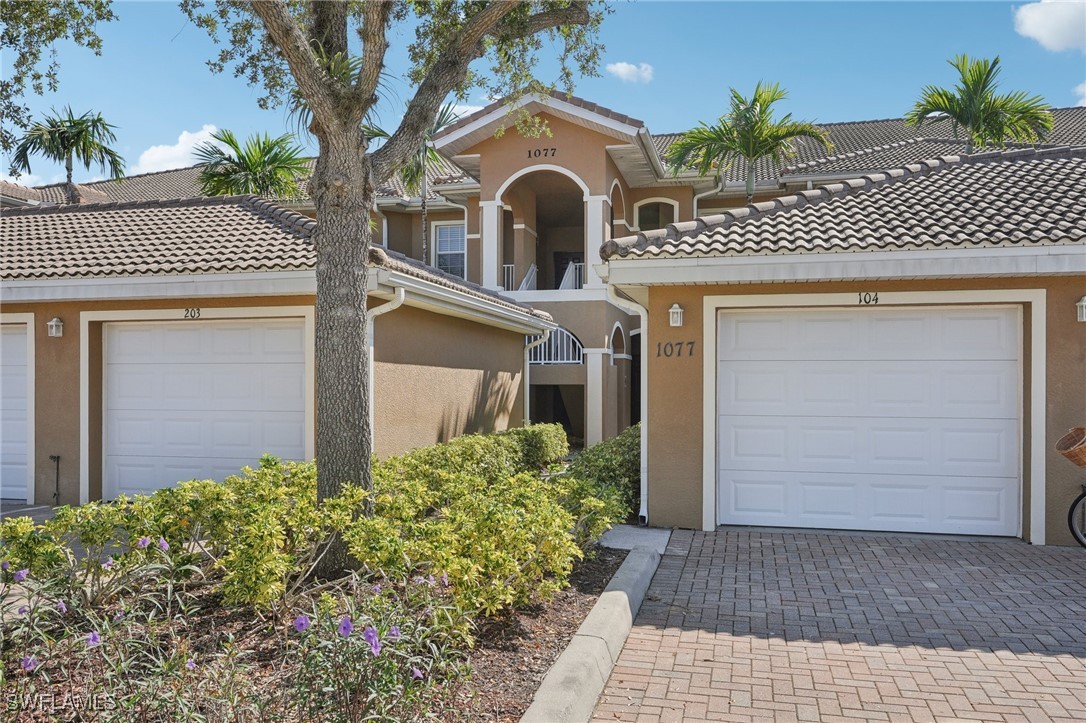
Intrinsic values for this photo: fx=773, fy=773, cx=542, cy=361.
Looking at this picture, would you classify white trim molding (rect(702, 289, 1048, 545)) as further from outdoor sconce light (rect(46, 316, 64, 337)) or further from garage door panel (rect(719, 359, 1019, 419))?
outdoor sconce light (rect(46, 316, 64, 337))

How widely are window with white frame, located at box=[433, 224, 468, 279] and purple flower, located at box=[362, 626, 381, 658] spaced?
19.5 metres

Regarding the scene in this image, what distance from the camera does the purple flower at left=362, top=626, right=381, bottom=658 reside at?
10.5ft

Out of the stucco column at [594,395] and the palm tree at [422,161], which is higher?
the palm tree at [422,161]

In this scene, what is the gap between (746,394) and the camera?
8.84 metres

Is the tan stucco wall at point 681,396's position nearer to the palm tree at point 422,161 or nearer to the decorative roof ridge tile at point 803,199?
the decorative roof ridge tile at point 803,199

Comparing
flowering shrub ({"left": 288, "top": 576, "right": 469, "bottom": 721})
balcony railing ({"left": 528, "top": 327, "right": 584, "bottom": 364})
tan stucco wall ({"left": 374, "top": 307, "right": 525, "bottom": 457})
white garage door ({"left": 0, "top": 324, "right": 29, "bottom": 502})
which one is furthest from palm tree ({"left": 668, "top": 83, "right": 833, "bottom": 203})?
flowering shrub ({"left": 288, "top": 576, "right": 469, "bottom": 721})

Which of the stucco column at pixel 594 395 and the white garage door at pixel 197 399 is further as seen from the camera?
the stucco column at pixel 594 395

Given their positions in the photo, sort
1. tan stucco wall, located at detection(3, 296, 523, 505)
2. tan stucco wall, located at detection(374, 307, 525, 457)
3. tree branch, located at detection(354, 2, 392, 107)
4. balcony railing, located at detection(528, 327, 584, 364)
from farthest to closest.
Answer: balcony railing, located at detection(528, 327, 584, 364) → tan stucco wall, located at detection(374, 307, 525, 457) → tan stucco wall, located at detection(3, 296, 523, 505) → tree branch, located at detection(354, 2, 392, 107)

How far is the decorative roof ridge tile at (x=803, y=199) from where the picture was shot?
8631 mm

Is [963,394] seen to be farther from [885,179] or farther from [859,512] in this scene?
[885,179]

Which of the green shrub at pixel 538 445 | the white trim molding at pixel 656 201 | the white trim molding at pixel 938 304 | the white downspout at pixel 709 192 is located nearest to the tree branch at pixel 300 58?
the white trim molding at pixel 938 304

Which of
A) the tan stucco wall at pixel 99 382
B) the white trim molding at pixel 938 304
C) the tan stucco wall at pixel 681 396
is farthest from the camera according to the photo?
the tan stucco wall at pixel 99 382

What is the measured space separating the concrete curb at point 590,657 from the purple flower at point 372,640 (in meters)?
0.85

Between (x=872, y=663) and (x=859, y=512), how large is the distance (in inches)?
157
